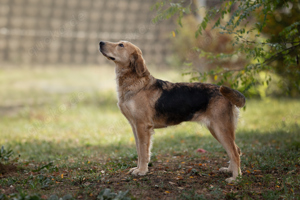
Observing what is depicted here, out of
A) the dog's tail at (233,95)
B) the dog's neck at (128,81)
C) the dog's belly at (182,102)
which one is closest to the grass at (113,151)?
the dog's belly at (182,102)

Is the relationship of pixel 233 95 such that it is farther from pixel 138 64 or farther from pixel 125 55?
pixel 125 55

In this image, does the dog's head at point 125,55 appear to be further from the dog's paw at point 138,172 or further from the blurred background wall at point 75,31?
the blurred background wall at point 75,31

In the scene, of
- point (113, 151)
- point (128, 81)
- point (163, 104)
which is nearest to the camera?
point (163, 104)

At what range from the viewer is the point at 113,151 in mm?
6656

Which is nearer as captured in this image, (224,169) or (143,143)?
(143,143)

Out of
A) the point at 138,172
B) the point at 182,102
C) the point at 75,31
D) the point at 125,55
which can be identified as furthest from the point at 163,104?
the point at 75,31

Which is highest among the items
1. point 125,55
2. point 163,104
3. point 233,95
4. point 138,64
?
point 125,55

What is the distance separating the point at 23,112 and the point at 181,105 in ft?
24.1

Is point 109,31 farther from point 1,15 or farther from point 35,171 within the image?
point 35,171

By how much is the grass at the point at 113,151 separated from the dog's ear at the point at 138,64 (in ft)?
5.00

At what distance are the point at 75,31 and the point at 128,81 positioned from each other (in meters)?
12.3

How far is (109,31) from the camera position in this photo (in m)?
16.3

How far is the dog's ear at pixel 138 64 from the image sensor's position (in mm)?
5027

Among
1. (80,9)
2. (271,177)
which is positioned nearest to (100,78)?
(80,9)
